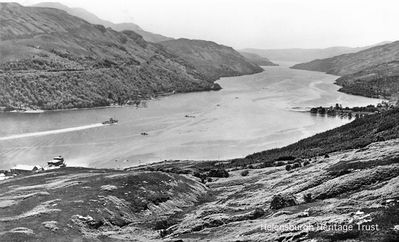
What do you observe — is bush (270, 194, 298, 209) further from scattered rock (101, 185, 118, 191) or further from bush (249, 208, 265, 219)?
scattered rock (101, 185, 118, 191)

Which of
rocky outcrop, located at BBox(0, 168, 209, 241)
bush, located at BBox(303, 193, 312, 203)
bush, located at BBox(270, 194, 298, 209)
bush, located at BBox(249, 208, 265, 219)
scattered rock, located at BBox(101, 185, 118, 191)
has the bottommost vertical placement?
rocky outcrop, located at BBox(0, 168, 209, 241)

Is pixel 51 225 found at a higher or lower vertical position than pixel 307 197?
lower

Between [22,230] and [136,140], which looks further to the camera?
[136,140]

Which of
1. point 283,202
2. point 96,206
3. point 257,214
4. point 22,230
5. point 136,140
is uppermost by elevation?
point 283,202

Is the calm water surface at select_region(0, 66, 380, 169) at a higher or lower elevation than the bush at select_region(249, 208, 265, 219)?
lower

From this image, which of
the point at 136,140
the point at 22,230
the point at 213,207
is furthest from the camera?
the point at 136,140

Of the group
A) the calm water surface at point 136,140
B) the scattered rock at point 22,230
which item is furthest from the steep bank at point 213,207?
the calm water surface at point 136,140

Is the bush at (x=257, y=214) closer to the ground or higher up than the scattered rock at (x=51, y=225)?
higher up

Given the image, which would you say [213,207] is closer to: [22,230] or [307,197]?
[307,197]

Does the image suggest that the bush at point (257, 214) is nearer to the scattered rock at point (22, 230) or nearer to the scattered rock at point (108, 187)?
the scattered rock at point (108, 187)

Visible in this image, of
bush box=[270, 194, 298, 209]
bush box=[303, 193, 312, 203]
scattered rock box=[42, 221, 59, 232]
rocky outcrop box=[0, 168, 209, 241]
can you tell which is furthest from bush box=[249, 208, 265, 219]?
scattered rock box=[42, 221, 59, 232]

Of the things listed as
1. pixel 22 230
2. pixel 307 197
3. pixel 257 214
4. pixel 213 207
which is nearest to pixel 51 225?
pixel 22 230

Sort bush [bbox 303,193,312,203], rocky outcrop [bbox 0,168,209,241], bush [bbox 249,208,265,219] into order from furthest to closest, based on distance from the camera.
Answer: bush [bbox 303,193,312,203]
rocky outcrop [bbox 0,168,209,241]
bush [bbox 249,208,265,219]
